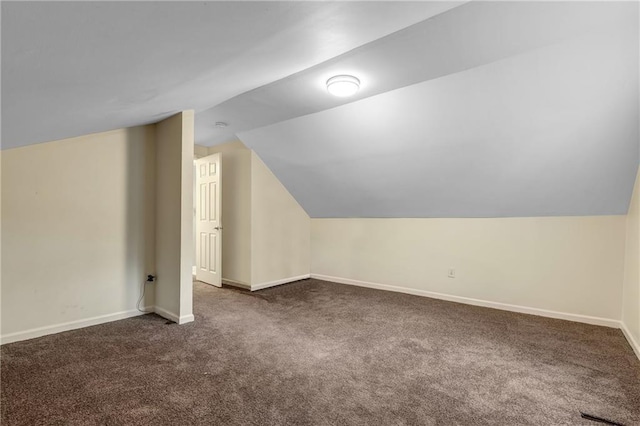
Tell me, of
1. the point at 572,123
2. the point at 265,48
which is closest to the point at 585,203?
the point at 572,123

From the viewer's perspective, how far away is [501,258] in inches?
149

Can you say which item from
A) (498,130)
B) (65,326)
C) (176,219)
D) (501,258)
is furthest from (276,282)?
(498,130)

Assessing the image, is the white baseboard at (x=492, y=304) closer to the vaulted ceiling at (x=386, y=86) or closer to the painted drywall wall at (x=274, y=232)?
the painted drywall wall at (x=274, y=232)

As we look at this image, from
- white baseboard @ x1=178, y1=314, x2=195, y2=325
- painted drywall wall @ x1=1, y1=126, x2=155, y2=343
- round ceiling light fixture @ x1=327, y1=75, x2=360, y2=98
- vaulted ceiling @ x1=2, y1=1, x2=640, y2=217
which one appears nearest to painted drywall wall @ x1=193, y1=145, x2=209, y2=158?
vaulted ceiling @ x1=2, y1=1, x2=640, y2=217

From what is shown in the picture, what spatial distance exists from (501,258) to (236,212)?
3539 mm

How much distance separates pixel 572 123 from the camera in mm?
2561

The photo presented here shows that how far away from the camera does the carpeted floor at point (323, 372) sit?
175 cm

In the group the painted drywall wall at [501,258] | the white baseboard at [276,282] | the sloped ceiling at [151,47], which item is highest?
the sloped ceiling at [151,47]

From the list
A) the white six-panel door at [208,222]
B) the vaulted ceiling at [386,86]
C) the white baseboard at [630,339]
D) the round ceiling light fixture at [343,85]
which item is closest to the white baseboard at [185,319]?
the white six-panel door at [208,222]

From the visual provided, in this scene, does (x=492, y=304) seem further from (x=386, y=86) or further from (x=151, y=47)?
(x=151, y=47)

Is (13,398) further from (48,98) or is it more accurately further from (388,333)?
(388,333)

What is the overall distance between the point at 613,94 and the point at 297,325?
10.2ft

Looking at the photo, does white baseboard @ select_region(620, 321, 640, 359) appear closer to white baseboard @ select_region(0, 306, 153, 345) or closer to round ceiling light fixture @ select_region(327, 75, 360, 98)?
round ceiling light fixture @ select_region(327, 75, 360, 98)

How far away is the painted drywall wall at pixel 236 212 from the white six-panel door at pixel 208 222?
22 cm
